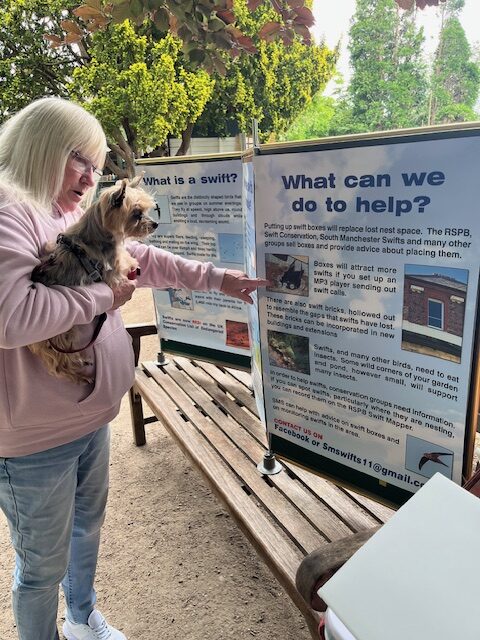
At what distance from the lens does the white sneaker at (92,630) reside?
6.46 ft

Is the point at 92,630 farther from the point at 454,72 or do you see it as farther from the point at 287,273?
the point at 454,72

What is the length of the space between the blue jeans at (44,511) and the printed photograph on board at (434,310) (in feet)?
3.81

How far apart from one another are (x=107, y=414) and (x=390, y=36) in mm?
38969

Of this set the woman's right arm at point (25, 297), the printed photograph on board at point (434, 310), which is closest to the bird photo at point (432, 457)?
the printed photograph on board at point (434, 310)

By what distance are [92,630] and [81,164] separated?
1.92 meters

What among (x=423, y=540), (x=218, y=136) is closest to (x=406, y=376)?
(x=423, y=540)

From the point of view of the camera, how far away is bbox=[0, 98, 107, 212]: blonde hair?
1400mm

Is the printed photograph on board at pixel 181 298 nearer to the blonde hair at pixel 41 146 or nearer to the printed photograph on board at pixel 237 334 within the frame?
the printed photograph on board at pixel 237 334

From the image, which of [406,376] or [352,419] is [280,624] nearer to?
[352,419]

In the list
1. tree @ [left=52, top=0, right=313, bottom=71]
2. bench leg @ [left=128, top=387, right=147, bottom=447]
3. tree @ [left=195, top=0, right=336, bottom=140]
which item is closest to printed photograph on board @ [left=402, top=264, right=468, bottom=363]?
tree @ [left=52, top=0, right=313, bottom=71]

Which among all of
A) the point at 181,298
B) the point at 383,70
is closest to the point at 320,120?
the point at 383,70

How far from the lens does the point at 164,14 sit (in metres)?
1.50

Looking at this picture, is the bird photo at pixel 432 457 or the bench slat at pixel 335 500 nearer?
the bird photo at pixel 432 457

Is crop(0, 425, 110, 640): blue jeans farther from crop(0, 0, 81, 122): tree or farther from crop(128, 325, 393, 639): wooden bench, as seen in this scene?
crop(0, 0, 81, 122): tree
